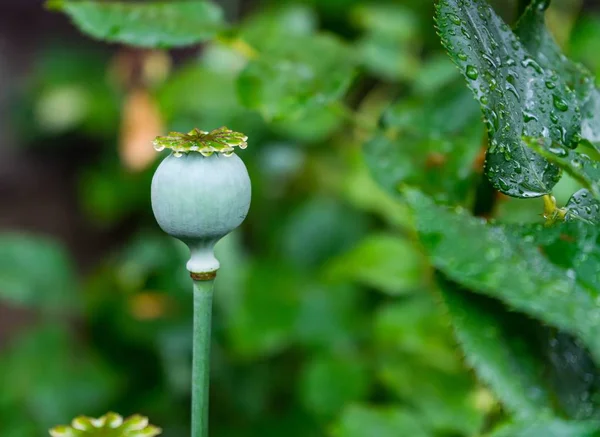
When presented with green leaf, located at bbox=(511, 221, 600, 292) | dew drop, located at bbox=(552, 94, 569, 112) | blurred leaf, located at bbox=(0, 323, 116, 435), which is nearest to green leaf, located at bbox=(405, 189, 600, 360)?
green leaf, located at bbox=(511, 221, 600, 292)

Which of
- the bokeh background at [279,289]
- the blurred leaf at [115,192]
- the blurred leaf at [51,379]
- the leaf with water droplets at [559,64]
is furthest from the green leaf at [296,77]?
the blurred leaf at [115,192]

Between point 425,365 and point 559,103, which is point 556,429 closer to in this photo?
point 559,103

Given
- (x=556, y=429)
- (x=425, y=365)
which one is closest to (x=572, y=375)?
(x=556, y=429)

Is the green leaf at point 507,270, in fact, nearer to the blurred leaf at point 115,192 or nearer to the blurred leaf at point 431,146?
the blurred leaf at point 431,146

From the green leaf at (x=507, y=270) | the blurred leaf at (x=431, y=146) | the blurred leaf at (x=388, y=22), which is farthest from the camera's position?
the blurred leaf at (x=388, y=22)

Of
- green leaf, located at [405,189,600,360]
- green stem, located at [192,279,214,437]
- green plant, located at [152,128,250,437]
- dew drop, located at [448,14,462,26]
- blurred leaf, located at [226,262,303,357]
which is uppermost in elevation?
dew drop, located at [448,14,462,26]

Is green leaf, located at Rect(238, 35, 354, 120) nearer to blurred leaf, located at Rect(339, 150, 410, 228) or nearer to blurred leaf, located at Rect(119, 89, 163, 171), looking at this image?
blurred leaf, located at Rect(339, 150, 410, 228)
